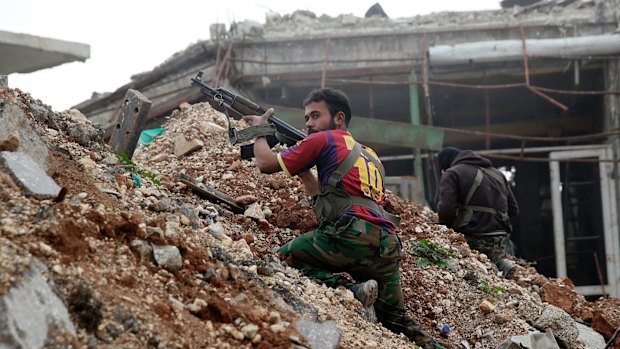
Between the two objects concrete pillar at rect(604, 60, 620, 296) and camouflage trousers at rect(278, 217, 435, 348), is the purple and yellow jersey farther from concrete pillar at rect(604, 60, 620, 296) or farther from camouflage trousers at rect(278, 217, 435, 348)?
concrete pillar at rect(604, 60, 620, 296)

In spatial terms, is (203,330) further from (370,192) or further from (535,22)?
(535,22)

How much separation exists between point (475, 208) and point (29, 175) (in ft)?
13.9

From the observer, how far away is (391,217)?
4.79 meters

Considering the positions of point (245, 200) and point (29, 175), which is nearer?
point (29, 175)

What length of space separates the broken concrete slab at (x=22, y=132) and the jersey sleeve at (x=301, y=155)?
4.25ft

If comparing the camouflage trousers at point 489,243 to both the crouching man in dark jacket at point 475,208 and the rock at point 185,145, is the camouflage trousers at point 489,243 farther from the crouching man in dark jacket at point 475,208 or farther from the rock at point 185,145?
the rock at point 185,145

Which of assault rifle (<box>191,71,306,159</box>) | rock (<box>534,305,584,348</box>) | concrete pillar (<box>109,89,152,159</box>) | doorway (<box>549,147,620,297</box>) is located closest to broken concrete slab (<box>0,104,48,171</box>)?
assault rifle (<box>191,71,306,159</box>)

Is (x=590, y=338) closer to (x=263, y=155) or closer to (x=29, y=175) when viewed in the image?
(x=263, y=155)

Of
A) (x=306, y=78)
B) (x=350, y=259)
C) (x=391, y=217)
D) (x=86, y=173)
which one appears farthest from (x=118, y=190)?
(x=306, y=78)

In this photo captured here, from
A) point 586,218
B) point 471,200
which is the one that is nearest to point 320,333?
point 471,200

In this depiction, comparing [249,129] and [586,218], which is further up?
[249,129]

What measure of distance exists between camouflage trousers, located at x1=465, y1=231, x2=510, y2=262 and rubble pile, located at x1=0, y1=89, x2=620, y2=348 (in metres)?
0.32

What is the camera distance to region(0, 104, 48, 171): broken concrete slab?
3.80 m

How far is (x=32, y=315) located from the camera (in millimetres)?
2537
